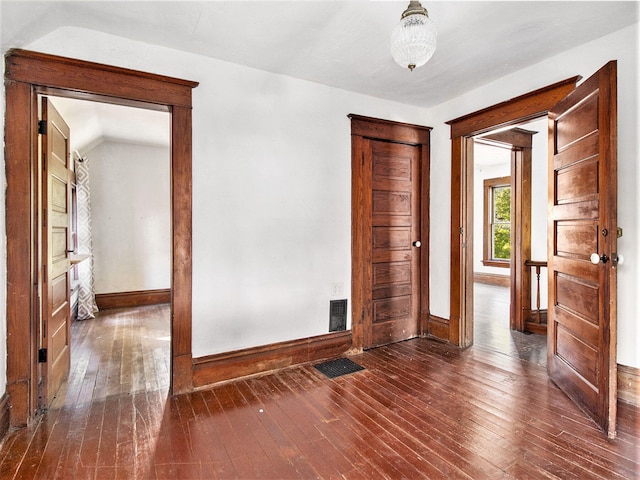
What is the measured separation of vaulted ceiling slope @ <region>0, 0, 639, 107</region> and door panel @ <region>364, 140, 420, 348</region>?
38.3 inches

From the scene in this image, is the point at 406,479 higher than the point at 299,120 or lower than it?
lower

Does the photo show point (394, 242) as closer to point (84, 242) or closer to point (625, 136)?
point (625, 136)

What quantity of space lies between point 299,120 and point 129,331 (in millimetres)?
3259

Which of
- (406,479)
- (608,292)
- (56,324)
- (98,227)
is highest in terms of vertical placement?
(98,227)

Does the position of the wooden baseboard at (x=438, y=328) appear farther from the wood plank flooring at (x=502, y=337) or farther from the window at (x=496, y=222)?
the window at (x=496, y=222)

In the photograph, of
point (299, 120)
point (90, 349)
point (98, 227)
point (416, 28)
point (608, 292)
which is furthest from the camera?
point (98, 227)

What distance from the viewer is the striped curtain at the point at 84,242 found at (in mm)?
4914

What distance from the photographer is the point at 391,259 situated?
3805mm

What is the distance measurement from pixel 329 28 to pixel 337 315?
95.6 inches

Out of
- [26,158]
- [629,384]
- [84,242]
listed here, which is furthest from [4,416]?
[629,384]

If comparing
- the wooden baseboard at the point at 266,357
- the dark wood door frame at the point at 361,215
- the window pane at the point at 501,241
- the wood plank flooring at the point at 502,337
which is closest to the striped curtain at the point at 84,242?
the wooden baseboard at the point at 266,357

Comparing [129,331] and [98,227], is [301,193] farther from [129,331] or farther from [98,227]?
[98,227]

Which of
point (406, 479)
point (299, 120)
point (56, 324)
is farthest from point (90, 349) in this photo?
point (406, 479)

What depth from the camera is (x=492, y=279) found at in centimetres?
786
